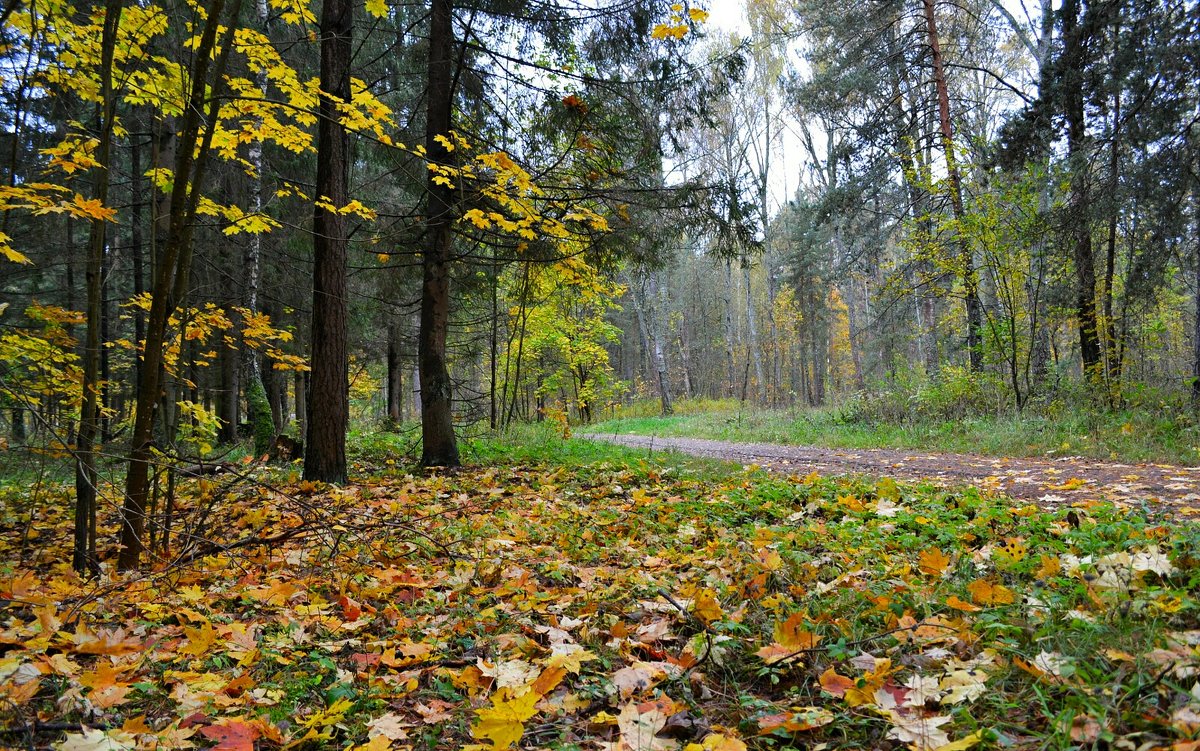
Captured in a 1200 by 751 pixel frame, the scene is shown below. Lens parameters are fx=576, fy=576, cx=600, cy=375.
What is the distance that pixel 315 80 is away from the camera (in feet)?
14.4

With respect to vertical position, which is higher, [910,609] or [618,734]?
[910,609]

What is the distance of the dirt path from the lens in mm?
4116

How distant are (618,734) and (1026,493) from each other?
4178 mm

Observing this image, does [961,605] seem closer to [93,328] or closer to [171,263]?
[171,263]

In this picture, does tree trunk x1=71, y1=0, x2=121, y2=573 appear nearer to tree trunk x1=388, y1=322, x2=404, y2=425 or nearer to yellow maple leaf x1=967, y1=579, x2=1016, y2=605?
yellow maple leaf x1=967, y1=579, x2=1016, y2=605

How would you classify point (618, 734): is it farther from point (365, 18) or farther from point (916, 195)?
point (916, 195)

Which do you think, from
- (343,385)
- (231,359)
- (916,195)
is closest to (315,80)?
(343,385)

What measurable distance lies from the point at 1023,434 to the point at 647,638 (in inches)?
303

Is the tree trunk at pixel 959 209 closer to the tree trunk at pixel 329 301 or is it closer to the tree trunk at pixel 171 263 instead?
the tree trunk at pixel 329 301

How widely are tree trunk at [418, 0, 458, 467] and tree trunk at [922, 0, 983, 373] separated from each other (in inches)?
320

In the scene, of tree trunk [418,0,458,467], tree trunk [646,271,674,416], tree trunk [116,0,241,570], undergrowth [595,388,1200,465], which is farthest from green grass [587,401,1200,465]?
tree trunk [646,271,674,416]

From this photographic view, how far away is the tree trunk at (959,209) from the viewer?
9.89 meters

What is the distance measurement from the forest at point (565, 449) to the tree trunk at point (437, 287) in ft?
0.19

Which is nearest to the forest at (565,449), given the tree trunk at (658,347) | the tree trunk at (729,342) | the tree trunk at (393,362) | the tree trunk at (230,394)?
the tree trunk at (230,394)
